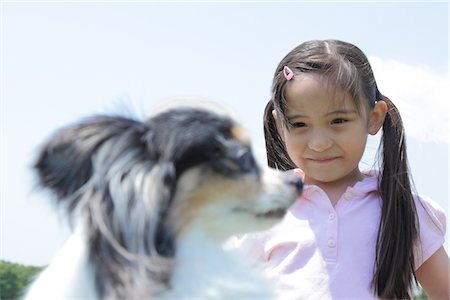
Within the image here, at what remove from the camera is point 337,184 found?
347cm

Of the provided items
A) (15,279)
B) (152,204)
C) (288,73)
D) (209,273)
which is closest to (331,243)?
(288,73)

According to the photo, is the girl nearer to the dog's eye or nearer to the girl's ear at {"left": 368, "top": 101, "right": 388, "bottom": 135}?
the girl's ear at {"left": 368, "top": 101, "right": 388, "bottom": 135}

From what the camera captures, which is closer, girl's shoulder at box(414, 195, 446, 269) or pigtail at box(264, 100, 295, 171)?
girl's shoulder at box(414, 195, 446, 269)

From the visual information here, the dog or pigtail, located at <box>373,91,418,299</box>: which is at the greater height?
the dog

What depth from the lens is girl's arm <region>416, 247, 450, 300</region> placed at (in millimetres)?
3354

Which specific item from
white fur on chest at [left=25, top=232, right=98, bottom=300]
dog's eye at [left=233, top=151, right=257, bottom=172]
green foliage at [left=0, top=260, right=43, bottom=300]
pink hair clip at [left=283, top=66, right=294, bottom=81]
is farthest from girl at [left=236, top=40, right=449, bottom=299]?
white fur on chest at [left=25, top=232, right=98, bottom=300]

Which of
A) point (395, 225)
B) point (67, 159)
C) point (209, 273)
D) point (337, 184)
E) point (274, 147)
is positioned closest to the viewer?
point (67, 159)

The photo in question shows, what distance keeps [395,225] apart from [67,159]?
5.38 ft

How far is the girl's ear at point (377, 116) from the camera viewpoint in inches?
136

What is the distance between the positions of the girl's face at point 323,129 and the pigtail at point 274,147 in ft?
0.90

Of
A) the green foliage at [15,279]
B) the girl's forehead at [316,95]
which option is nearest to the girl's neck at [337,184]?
the girl's forehead at [316,95]

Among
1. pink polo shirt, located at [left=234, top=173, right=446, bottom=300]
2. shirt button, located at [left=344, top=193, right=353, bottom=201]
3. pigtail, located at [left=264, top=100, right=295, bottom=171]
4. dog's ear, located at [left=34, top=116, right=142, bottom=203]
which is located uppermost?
dog's ear, located at [left=34, top=116, right=142, bottom=203]

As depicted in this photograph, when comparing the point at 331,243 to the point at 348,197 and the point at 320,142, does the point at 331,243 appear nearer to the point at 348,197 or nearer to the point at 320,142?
the point at 348,197

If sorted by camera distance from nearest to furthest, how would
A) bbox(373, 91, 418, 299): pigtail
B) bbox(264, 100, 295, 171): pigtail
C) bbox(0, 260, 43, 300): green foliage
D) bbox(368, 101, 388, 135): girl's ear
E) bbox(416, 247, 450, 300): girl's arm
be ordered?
bbox(0, 260, 43, 300): green foliage < bbox(373, 91, 418, 299): pigtail < bbox(416, 247, 450, 300): girl's arm < bbox(368, 101, 388, 135): girl's ear < bbox(264, 100, 295, 171): pigtail
